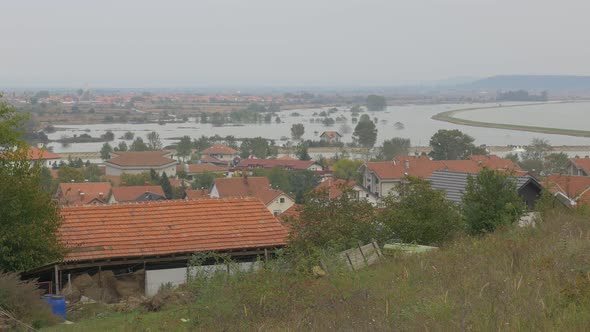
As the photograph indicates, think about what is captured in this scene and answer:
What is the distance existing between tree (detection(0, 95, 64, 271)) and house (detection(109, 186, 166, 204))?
2036 centimetres

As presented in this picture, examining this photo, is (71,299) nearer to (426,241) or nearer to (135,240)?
(135,240)

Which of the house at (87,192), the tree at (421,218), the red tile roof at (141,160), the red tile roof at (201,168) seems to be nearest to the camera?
the tree at (421,218)

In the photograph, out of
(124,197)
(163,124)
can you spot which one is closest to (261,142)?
(124,197)

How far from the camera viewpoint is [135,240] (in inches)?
459

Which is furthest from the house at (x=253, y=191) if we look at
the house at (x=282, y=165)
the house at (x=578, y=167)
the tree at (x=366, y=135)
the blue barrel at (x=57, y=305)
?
the tree at (x=366, y=135)

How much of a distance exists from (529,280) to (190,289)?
3928 millimetres

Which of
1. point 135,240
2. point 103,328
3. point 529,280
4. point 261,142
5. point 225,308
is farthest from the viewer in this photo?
point 261,142

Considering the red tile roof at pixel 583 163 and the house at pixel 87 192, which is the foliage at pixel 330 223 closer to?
the house at pixel 87 192

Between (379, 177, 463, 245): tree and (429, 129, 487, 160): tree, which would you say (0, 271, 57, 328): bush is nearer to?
(379, 177, 463, 245): tree

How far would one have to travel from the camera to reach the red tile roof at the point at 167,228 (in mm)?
11422

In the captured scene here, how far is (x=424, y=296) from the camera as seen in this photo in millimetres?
6230

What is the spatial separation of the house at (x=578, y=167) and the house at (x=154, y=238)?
88.3ft

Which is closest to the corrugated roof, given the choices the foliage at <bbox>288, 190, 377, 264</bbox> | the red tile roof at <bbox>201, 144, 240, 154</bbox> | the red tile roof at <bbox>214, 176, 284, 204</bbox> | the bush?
the foliage at <bbox>288, 190, 377, 264</bbox>

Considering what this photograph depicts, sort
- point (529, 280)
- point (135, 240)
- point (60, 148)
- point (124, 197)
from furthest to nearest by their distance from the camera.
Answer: point (60, 148)
point (124, 197)
point (135, 240)
point (529, 280)
